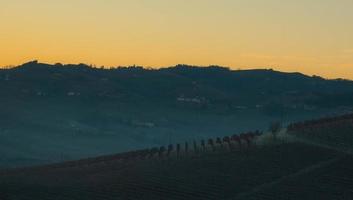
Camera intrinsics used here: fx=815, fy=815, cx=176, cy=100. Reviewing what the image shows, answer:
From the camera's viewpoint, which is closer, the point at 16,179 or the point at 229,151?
the point at 16,179

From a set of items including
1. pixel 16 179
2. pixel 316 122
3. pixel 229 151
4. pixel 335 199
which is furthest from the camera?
pixel 316 122

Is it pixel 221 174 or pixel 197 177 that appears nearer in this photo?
pixel 197 177

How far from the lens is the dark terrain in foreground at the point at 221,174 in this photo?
72.4m

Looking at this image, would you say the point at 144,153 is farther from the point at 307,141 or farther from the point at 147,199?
the point at 147,199

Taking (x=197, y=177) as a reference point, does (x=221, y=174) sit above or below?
above

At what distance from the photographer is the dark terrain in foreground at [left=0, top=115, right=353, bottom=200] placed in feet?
238

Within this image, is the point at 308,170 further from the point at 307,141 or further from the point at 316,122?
the point at 316,122

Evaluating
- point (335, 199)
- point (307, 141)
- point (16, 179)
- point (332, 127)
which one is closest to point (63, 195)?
point (16, 179)

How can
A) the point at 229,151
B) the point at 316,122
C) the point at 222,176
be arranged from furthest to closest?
the point at 316,122
the point at 229,151
the point at 222,176

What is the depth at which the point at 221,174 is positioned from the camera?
267 feet

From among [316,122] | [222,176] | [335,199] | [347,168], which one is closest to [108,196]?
[222,176]

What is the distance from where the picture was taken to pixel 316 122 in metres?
120

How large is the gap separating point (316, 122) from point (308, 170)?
37511mm

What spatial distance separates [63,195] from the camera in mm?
71875
